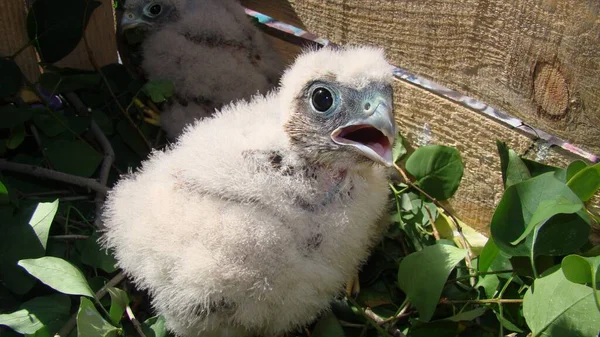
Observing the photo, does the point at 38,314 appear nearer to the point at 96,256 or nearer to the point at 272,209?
the point at 96,256

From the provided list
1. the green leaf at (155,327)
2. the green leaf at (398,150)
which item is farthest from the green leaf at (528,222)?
the green leaf at (155,327)

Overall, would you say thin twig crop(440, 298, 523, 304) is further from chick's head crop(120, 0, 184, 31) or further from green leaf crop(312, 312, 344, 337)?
chick's head crop(120, 0, 184, 31)

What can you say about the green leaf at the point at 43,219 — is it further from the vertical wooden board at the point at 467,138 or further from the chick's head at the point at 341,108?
the vertical wooden board at the point at 467,138

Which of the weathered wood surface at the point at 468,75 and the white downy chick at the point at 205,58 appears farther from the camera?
the white downy chick at the point at 205,58

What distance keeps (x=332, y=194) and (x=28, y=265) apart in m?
0.67

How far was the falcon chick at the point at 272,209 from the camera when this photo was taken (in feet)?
4.00

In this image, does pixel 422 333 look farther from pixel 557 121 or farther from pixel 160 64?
pixel 160 64

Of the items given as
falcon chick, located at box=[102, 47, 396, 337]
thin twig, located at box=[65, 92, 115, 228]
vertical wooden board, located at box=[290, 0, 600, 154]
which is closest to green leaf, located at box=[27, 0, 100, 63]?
thin twig, located at box=[65, 92, 115, 228]

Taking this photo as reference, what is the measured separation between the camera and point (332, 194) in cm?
132

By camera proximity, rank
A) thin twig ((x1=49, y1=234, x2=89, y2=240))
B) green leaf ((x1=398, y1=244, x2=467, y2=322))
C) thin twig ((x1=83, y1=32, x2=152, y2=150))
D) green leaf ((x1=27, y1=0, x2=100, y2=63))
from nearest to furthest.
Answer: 1. green leaf ((x1=398, y1=244, x2=467, y2=322))
2. thin twig ((x1=49, y1=234, x2=89, y2=240))
3. green leaf ((x1=27, y1=0, x2=100, y2=63))
4. thin twig ((x1=83, y1=32, x2=152, y2=150))

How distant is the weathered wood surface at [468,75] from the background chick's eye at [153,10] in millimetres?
596

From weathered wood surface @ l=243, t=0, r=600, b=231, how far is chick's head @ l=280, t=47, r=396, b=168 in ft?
0.98

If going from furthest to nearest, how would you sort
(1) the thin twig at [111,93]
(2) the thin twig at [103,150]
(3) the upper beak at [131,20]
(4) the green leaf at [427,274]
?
(3) the upper beak at [131,20] < (1) the thin twig at [111,93] < (2) the thin twig at [103,150] < (4) the green leaf at [427,274]

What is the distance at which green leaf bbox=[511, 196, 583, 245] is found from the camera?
44.4 inches
